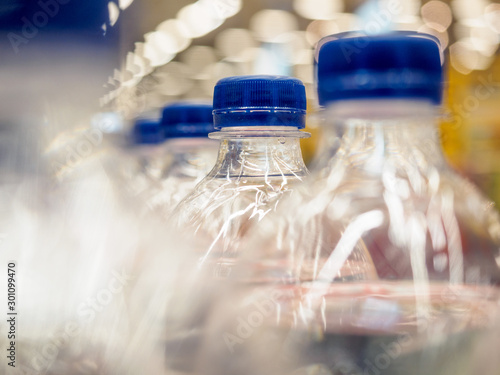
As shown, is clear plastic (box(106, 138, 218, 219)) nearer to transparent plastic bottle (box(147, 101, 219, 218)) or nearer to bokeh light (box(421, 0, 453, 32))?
transparent plastic bottle (box(147, 101, 219, 218))

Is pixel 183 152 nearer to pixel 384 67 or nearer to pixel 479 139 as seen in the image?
pixel 384 67

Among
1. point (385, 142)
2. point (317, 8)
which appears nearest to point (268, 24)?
point (317, 8)

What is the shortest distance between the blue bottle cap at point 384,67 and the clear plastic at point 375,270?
0.01 metres

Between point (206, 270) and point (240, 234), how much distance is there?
0.07 meters

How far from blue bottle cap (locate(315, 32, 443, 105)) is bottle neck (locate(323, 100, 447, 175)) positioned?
2.2 inches

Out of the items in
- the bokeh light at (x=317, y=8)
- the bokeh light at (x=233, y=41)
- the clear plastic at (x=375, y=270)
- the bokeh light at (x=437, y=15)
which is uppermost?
the bokeh light at (x=437, y=15)

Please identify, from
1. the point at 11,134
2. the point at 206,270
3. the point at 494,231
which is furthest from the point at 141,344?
the point at 494,231

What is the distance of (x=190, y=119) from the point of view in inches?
36.2

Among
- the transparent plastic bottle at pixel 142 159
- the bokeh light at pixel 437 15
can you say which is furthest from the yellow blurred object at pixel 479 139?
the transparent plastic bottle at pixel 142 159

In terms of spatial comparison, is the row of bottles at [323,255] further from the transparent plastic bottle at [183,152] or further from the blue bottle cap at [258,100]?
the transparent plastic bottle at [183,152]

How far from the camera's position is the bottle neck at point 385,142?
24.0 inches

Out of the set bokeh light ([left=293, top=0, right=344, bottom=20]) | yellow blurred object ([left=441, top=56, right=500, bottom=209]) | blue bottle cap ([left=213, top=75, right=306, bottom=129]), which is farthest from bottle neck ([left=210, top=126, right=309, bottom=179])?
yellow blurred object ([left=441, top=56, right=500, bottom=209])

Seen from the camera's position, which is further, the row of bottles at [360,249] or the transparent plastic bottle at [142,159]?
the transparent plastic bottle at [142,159]

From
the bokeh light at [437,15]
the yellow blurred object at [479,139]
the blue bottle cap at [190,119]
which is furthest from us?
the bokeh light at [437,15]
